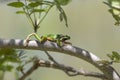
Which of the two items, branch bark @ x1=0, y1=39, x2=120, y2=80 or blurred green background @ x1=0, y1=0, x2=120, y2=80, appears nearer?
branch bark @ x1=0, y1=39, x2=120, y2=80

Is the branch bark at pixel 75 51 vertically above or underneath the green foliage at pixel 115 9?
underneath

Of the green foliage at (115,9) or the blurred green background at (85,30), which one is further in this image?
the blurred green background at (85,30)

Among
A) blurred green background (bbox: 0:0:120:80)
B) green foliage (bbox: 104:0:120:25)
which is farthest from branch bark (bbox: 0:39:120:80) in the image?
Result: blurred green background (bbox: 0:0:120:80)

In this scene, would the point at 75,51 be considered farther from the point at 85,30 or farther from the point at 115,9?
the point at 85,30

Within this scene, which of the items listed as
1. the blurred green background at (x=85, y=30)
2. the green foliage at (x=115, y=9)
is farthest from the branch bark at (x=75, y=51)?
the blurred green background at (x=85, y=30)

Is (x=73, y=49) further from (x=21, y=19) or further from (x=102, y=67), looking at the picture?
(x=21, y=19)

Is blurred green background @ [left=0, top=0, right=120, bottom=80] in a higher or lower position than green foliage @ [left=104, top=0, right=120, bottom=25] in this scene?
lower

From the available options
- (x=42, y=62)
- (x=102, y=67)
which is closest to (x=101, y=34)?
(x=42, y=62)

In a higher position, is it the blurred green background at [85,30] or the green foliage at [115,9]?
the green foliage at [115,9]

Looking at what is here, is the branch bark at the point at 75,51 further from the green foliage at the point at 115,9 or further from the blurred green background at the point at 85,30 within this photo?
the blurred green background at the point at 85,30

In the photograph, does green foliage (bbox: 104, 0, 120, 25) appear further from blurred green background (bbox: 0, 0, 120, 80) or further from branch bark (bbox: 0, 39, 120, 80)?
blurred green background (bbox: 0, 0, 120, 80)

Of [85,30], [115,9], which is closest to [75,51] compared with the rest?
[115,9]
